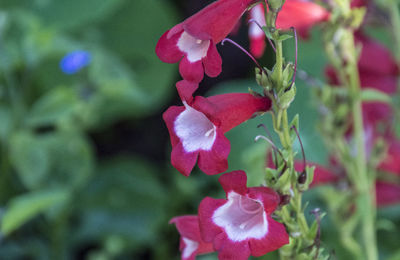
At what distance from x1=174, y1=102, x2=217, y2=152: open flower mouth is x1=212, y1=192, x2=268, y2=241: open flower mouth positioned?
5 centimetres

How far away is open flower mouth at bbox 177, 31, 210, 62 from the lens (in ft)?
1.62

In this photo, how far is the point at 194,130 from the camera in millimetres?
538

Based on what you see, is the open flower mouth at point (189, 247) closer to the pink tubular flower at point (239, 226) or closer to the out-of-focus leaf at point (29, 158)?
the pink tubular flower at point (239, 226)

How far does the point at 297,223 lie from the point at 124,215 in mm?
912

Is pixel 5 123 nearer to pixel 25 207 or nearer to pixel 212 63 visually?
pixel 25 207

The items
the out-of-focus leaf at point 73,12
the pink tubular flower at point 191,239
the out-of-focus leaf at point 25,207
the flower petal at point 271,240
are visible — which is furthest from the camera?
the out-of-focus leaf at point 73,12

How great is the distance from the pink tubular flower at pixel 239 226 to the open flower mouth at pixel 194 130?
4 cm

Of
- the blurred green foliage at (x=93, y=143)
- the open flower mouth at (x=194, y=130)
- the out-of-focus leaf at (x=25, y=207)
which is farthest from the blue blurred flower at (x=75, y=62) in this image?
the open flower mouth at (x=194, y=130)

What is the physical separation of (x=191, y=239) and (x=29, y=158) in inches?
26.0

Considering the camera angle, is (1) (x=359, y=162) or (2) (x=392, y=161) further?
(2) (x=392, y=161)

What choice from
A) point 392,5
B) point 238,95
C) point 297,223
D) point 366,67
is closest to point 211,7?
point 238,95

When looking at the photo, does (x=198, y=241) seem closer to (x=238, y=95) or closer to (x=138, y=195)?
(x=238, y=95)

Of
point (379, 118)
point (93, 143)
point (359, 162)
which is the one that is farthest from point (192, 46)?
point (93, 143)

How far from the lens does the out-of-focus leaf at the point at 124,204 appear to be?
1.36 m
